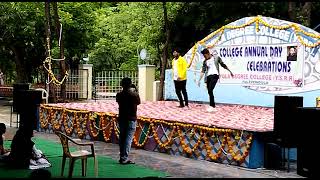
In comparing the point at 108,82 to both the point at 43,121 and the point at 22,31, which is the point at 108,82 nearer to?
the point at 22,31

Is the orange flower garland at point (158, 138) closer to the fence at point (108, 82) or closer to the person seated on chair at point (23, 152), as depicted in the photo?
the person seated on chair at point (23, 152)

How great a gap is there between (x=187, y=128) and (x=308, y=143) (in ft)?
18.9

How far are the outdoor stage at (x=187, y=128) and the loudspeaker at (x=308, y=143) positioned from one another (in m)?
4.06

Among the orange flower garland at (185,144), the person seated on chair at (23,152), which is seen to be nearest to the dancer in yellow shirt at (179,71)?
the orange flower garland at (185,144)

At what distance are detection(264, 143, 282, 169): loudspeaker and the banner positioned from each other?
4192mm

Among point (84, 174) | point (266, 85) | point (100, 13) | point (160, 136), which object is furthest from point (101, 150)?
point (100, 13)

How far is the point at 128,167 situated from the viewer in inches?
368

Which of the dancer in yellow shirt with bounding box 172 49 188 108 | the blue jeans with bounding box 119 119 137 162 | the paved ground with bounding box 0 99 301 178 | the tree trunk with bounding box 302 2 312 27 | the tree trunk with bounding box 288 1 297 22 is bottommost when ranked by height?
the paved ground with bounding box 0 99 301 178

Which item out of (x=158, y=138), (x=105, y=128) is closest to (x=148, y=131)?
(x=158, y=138)

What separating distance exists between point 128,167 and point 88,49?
59.2 ft

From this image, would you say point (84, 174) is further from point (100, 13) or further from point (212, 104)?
point (100, 13)

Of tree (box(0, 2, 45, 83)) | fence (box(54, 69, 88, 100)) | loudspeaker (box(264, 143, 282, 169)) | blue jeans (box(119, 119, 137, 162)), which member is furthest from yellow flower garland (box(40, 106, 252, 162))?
fence (box(54, 69, 88, 100))

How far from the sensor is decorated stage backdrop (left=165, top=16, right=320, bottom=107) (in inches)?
504

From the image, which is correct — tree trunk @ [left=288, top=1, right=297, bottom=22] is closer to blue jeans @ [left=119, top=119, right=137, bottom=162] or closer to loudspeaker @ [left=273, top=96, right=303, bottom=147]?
loudspeaker @ [left=273, top=96, right=303, bottom=147]
